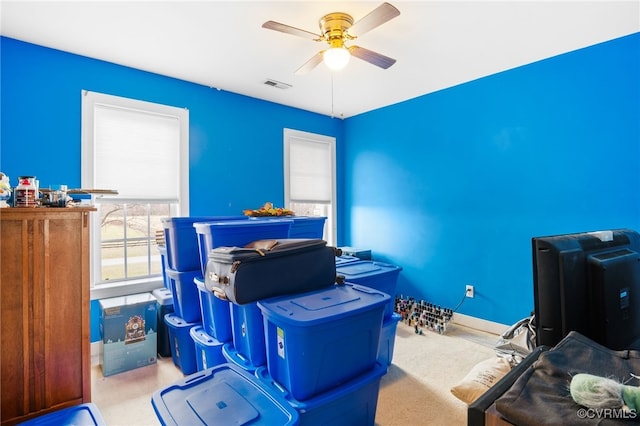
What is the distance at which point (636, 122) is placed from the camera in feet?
8.18

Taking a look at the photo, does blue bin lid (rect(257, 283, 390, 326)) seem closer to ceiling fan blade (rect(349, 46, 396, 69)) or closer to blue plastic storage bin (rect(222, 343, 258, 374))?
blue plastic storage bin (rect(222, 343, 258, 374))

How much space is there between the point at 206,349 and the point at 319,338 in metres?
1.11

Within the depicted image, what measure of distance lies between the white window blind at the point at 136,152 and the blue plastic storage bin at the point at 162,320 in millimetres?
994

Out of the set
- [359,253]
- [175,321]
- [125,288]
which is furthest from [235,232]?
[359,253]

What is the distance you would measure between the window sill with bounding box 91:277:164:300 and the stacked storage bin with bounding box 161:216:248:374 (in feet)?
2.33

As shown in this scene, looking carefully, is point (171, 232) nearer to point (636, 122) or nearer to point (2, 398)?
point (2, 398)

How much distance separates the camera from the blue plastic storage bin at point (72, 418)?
4.58ft

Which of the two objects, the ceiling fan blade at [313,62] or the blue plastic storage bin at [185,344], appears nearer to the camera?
the ceiling fan blade at [313,62]

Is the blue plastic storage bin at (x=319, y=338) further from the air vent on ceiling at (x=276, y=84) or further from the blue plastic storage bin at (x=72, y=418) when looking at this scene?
the air vent on ceiling at (x=276, y=84)

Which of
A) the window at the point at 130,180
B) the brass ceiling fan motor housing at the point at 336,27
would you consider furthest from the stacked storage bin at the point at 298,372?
the window at the point at 130,180

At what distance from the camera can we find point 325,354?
1440 mm

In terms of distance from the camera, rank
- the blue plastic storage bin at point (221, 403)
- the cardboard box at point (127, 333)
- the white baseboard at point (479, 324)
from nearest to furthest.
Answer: the blue plastic storage bin at point (221, 403)
the cardboard box at point (127, 333)
the white baseboard at point (479, 324)

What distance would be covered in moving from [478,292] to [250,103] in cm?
339

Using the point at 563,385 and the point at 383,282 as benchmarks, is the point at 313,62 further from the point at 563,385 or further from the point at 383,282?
the point at 563,385
